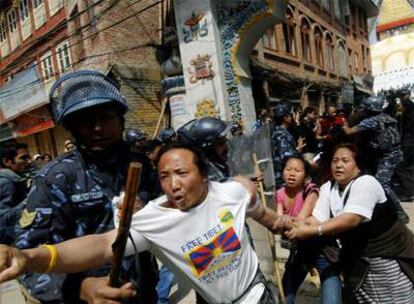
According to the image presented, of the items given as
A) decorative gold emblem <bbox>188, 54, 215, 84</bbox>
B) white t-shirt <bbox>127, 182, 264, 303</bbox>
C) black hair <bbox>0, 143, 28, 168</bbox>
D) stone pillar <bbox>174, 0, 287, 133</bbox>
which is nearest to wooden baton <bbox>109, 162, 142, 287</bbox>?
white t-shirt <bbox>127, 182, 264, 303</bbox>

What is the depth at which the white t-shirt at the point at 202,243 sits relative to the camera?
5.49 ft

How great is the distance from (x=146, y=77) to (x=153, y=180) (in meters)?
11.3

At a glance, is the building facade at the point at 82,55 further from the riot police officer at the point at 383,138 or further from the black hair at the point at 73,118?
the black hair at the point at 73,118

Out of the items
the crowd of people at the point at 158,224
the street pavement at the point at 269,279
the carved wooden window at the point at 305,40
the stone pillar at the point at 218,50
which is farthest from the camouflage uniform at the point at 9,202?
the carved wooden window at the point at 305,40

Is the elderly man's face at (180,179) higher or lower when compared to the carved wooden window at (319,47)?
lower

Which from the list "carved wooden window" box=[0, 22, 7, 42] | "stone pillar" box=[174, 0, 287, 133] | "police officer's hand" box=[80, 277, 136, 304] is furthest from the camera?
"carved wooden window" box=[0, 22, 7, 42]

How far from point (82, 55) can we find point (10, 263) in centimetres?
1285

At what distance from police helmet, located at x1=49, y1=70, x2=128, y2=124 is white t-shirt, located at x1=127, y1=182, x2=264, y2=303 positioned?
0.48 metres

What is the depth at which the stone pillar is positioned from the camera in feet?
35.1

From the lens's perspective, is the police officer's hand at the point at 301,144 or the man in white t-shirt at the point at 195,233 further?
the police officer's hand at the point at 301,144

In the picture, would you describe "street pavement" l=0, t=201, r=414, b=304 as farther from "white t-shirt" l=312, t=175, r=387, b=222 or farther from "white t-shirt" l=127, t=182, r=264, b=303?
"white t-shirt" l=127, t=182, r=264, b=303

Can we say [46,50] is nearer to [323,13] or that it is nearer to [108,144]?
[323,13]

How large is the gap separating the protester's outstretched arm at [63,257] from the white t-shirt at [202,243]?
0.16 m

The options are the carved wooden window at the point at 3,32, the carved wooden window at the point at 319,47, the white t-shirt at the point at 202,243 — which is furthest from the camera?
the carved wooden window at the point at 319,47
